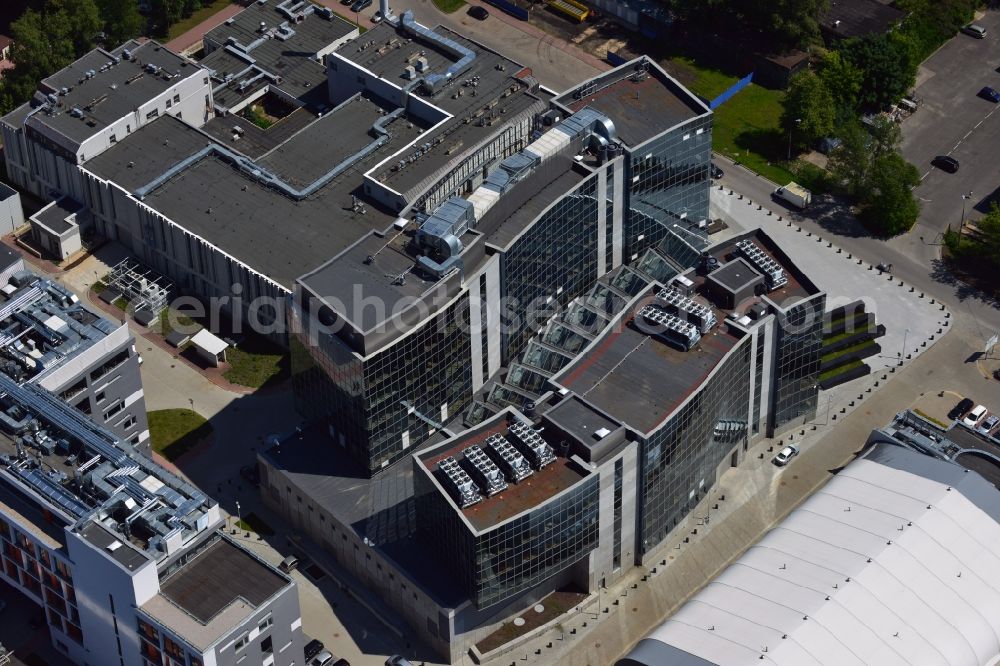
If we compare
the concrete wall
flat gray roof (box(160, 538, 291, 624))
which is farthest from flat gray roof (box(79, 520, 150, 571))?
flat gray roof (box(160, 538, 291, 624))

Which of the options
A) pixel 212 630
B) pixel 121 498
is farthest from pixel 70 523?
pixel 212 630

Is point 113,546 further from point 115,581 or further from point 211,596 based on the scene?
point 211,596

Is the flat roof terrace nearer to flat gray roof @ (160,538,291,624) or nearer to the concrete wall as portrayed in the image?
flat gray roof @ (160,538,291,624)

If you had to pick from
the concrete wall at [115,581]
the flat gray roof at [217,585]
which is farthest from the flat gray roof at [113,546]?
the flat gray roof at [217,585]

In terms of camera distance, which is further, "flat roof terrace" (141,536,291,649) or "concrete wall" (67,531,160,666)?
"flat roof terrace" (141,536,291,649)

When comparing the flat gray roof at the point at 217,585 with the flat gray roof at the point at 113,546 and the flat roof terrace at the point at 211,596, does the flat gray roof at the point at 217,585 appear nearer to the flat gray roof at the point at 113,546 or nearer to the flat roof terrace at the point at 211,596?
the flat roof terrace at the point at 211,596

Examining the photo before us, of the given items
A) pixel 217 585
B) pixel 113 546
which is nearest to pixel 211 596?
pixel 217 585

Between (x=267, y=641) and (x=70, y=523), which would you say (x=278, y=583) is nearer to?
(x=267, y=641)

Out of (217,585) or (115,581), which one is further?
(217,585)

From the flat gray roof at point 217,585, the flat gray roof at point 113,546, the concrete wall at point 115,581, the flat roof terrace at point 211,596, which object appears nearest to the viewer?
the concrete wall at point 115,581

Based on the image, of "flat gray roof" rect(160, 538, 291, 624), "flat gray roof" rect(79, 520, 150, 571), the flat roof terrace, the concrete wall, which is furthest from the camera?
"flat gray roof" rect(160, 538, 291, 624)

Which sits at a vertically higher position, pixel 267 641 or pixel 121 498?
pixel 121 498
